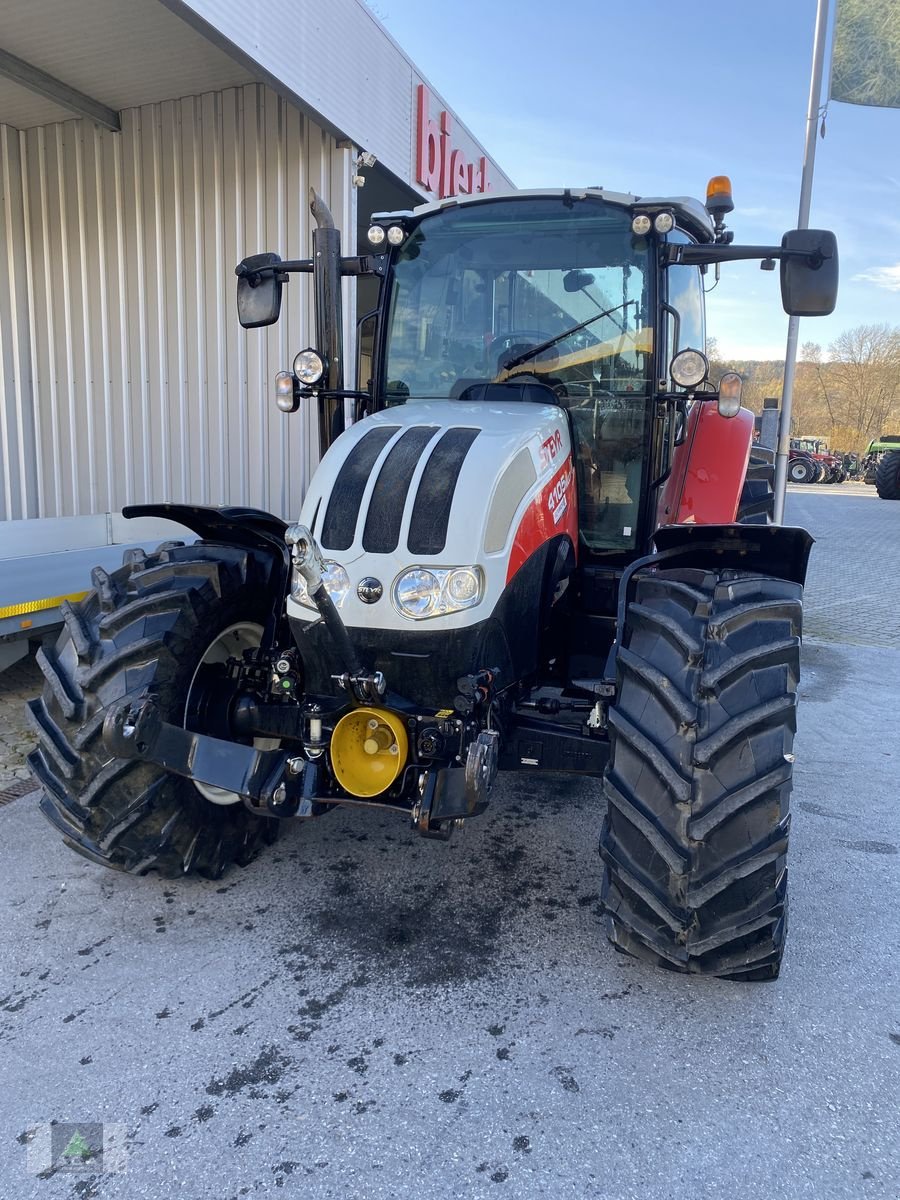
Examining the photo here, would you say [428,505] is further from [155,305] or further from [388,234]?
[155,305]

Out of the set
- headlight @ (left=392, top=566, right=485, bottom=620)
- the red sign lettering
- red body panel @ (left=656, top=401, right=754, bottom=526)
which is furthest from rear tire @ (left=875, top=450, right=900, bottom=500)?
headlight @ (left=392, top=566, right=485, bottom=620)

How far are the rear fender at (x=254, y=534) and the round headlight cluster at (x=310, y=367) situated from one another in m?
0.57

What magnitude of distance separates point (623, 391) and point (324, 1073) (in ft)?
8.35

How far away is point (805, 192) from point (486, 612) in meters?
7.22

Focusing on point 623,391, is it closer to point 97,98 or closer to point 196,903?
point 196,903

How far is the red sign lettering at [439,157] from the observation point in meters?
7.57

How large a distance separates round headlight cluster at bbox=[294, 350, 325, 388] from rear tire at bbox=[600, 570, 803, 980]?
1.70m

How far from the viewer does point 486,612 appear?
2.55m

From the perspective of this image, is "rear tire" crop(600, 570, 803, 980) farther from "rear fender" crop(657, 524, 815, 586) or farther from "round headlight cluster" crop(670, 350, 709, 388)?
"round headlight cluster" crop(670, 350, 709, 388)

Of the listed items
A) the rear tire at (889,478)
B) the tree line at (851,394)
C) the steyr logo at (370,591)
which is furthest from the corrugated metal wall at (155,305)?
the tree line at (851,394)

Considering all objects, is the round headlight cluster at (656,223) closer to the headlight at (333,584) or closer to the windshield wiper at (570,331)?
the windshield wiper at (570,331)

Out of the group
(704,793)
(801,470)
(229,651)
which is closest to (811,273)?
(704,793)

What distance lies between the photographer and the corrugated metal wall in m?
6.66

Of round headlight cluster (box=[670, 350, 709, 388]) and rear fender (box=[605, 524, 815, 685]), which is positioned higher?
round headlight cluster (box=[670, 350, 709, 388])
